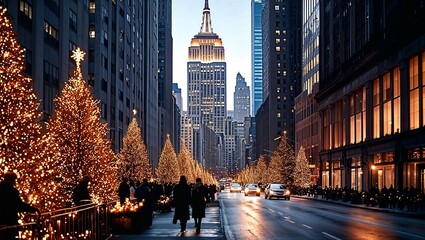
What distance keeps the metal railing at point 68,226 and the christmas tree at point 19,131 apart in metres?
1.83

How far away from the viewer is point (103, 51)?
80.1m

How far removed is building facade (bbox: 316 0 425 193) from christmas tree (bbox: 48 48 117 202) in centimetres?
3106

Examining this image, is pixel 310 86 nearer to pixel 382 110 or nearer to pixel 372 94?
pixel 372 94

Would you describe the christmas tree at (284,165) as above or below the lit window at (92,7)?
below

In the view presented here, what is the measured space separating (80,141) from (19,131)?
42.7ft

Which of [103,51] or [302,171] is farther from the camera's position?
[302,171]

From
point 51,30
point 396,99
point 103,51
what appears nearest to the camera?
point 51,30

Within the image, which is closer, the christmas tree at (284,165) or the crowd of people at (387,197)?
the crowd of people at (387,197)

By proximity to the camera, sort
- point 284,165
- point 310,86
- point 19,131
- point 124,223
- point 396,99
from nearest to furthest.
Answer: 1. point 19,131
2. point 124,223
3. point 396,99
4. point 284,165
5. point 310,86

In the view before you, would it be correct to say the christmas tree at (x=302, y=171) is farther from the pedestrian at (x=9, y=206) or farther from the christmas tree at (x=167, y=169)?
the pedestrian at (x=9, y=206)

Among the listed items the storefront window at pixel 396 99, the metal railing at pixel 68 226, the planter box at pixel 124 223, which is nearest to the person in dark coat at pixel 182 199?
the planter box at pixel 124 223

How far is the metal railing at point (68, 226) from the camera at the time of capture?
37.2 feet

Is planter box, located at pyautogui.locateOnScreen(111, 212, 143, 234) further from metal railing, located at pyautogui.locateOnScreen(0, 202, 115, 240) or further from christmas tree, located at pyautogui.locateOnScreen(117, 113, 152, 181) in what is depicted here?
christmas tree, located at pyautogui.locateOnScreen(117, 113, 152, 181)

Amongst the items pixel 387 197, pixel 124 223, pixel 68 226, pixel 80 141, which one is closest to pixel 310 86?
pixel 387 197
